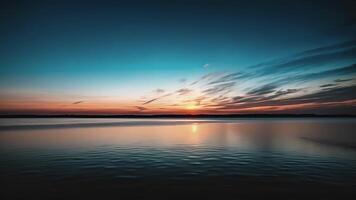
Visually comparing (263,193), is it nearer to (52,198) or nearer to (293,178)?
(293,178)

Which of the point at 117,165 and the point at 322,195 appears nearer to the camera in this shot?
the point at 322,195

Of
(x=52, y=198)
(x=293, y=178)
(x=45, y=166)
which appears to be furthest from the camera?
(x=45, y=166)

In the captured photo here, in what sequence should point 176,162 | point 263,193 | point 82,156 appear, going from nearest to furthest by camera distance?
point 263,193, point 176,162, point 82,156

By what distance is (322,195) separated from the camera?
1406 cm

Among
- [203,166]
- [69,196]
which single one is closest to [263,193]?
[203,166]

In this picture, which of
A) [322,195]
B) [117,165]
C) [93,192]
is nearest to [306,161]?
[322,195]

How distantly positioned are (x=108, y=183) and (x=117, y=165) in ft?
19.1

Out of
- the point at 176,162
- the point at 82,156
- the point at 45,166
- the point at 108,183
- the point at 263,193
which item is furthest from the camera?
the point at 82,156

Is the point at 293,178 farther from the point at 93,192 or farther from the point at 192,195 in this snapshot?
the point at 93,192

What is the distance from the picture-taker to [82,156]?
27078 mm

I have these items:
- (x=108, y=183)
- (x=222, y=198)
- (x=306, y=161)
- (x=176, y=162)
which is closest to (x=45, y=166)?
(x=108, y=183)

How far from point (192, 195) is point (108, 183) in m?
5.27

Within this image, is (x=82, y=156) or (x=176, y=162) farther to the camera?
(x=82, y=156)

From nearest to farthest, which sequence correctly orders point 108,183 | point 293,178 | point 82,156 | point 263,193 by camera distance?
point 263,193
point 108,183
point 293,178
point 82,156
